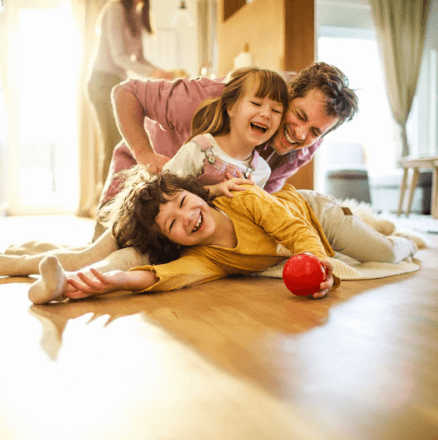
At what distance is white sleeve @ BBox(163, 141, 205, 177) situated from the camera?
4.72 ft

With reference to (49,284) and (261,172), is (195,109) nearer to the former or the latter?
(261,172)

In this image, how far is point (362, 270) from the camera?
1.45 meters

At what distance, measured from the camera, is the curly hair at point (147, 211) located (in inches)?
49.5

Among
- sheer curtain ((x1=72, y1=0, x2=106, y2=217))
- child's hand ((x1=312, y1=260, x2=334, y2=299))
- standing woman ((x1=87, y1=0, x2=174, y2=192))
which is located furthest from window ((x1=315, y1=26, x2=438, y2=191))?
child's hand ((x1=312, y1=260, x2=334, y2=299))

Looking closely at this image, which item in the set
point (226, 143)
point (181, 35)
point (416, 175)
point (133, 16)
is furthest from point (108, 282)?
point (181, 35)

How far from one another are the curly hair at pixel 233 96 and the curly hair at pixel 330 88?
5 centimetres

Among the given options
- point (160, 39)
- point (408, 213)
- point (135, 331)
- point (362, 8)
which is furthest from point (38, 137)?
point (135, 331)

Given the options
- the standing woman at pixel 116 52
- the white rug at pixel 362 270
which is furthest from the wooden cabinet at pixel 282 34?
the white rug at pixel 362 270

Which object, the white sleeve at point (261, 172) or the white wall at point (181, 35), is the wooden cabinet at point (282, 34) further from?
the white wall at point (181, 35)

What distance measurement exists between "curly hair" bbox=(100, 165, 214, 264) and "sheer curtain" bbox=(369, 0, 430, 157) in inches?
194

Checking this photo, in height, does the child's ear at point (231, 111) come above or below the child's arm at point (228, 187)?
above

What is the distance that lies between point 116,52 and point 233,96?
1.70 meters

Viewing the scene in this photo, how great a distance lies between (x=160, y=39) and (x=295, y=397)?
5.15 meters

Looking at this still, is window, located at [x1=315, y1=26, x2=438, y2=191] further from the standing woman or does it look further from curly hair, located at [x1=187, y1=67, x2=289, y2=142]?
curly hair, located at [x1=187, y1=67, x2=289, y2=142]
